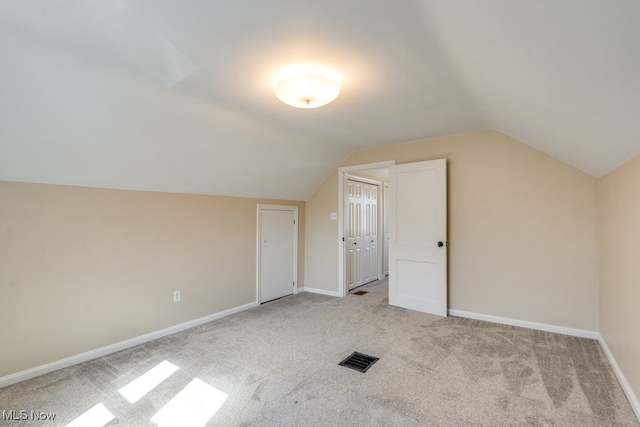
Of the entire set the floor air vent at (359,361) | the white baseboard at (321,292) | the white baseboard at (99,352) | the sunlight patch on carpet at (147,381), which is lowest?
the sunlight patch on carpet at (147,381)

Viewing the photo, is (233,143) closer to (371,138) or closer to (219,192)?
(219,192)

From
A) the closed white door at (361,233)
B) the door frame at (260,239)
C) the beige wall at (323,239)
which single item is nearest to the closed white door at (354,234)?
the closed white door at (361,233)

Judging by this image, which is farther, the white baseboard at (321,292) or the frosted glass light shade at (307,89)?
the white baseboard at (321,292)

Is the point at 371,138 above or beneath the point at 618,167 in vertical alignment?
above

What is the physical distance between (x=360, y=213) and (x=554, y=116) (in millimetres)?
3564

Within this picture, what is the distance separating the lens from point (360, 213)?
5570 mm

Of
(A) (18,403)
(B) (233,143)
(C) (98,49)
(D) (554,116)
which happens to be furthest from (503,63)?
(A) (18,403)

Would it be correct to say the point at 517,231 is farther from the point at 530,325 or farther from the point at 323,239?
the point at 323,239

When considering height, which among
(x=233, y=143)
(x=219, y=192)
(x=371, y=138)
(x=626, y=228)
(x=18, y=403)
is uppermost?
(x=371, y=138)

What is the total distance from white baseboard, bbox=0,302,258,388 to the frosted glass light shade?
109 inches

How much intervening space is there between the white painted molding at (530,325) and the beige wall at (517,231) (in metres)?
0.05

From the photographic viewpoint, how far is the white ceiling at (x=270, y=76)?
1.39 metres

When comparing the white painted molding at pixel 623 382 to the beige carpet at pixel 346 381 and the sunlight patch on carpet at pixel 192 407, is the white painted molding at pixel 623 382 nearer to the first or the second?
the beige carpet at pixel 346 381

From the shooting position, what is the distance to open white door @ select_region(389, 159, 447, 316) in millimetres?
3924
